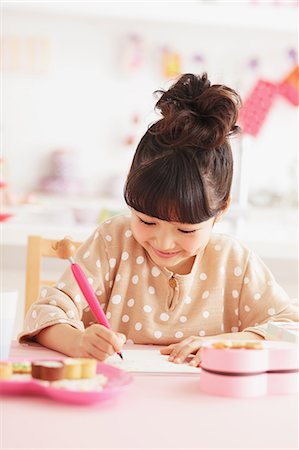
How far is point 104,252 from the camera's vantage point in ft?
5.23

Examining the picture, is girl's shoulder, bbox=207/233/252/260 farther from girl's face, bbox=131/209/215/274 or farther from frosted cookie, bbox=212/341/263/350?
frosted cookie, bbox=212/341/263/350

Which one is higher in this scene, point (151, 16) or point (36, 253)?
point (151, 16)

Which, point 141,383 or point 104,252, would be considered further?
point 104,252

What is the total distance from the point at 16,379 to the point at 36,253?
89 cm

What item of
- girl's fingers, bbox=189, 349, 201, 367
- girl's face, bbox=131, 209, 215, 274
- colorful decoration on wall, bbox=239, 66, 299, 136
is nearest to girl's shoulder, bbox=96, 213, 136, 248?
girl's face, bbox=131, 209, 215, 274

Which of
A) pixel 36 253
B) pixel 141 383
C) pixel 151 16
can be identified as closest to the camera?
pixel 141 383

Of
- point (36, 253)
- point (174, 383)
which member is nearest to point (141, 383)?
point (174, 383)

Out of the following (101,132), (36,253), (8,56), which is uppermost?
(8,56)

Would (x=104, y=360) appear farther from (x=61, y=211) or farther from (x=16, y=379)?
(x=61, y=211)

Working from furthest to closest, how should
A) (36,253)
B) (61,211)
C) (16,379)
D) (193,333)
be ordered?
(61,211) → (36,253) → (193,333) → (16,379)

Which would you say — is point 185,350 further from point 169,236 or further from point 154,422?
point 154,422

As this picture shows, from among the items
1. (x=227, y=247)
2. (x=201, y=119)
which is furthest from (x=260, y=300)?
(x=201, y=119)

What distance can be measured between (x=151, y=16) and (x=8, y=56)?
0.74 metres

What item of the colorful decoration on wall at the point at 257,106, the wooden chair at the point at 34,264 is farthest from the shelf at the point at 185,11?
A: the wooden chair at the point at 34,264
